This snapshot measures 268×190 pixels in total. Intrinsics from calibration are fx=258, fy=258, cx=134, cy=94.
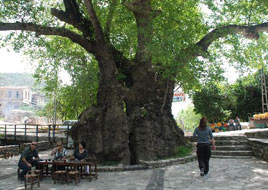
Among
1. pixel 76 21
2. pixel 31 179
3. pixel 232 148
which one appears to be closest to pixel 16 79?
pixel 76 21

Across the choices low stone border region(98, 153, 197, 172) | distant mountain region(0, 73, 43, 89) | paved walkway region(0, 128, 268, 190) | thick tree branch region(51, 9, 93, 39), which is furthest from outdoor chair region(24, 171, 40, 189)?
distant mountain region(0, 73, 43, 89)

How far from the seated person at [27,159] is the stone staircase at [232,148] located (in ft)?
25.2

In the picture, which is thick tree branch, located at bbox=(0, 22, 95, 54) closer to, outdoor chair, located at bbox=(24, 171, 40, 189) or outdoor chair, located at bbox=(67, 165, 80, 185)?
outdoor chair, located at bbox=(67, 165, 80, 185)

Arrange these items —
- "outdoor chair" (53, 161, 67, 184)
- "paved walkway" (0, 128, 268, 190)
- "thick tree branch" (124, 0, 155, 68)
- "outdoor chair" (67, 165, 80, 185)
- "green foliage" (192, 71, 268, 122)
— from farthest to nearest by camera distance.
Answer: "green foliage" (192, 71, 268, 122)
"thick tree branch" (124, 0, 155, 68)
"outdoor chair" (53, 161, 67, 184)
"outdoor chair" (67, 165, 80, 185)
"paved walkway" (0, 128, 268, 190)

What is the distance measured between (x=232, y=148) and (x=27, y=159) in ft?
29.4

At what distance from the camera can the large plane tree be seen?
10555mm

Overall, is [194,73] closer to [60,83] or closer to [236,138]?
[236,138]

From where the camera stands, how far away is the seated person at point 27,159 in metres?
7.82

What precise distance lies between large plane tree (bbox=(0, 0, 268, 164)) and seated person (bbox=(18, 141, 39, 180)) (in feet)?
9.30

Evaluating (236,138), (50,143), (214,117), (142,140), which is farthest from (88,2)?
(214,117)

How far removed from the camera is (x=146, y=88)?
12125 millimetres

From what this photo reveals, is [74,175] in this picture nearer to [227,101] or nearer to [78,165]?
[78,165]

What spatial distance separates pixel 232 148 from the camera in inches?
479

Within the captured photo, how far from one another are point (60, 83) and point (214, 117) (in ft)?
58.7
